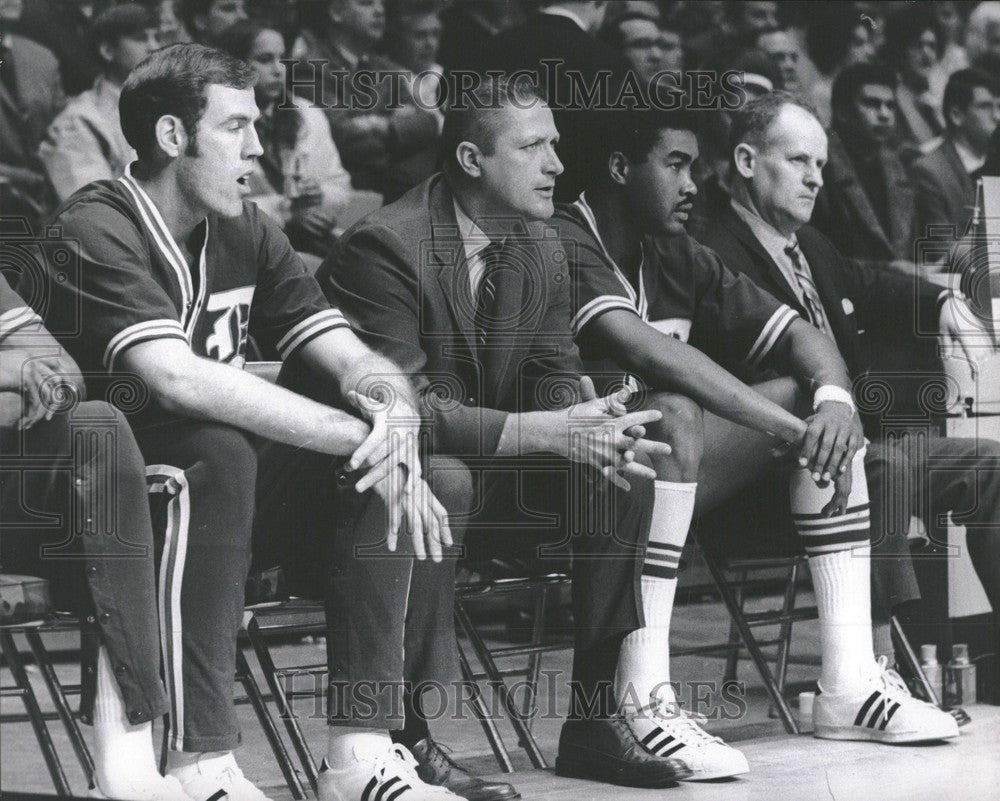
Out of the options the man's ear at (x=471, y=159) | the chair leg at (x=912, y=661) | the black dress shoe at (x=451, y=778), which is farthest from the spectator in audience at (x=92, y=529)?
the chair leg at (x=912, y=661)

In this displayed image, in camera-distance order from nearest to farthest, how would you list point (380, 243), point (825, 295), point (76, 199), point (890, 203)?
1. point (76, 199)
2. point (380, 243)
3. point (825, 295)
4. point (890, 203)

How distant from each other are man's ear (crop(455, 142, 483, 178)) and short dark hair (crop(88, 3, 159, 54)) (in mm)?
833

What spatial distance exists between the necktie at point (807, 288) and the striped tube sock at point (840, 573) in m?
0.46

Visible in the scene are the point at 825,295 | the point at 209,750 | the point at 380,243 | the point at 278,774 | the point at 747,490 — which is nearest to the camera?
the point at 209,750

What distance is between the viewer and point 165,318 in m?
2.44

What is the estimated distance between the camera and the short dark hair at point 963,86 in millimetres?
A: 4703

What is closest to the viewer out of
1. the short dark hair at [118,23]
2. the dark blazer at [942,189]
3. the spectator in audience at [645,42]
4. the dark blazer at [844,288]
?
the short dark hair at [118,23]

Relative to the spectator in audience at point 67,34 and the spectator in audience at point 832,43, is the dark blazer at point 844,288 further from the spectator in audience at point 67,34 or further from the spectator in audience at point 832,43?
the spectator in audience at point 67,34

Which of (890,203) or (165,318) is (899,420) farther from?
(165,318)

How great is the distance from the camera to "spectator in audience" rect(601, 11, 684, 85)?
402 cm

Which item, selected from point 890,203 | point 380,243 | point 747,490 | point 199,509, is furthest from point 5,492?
point 890,203

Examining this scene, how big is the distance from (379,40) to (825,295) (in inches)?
45.6

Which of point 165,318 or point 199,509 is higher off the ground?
point 165,318

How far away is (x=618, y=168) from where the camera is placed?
3248 millimetres
